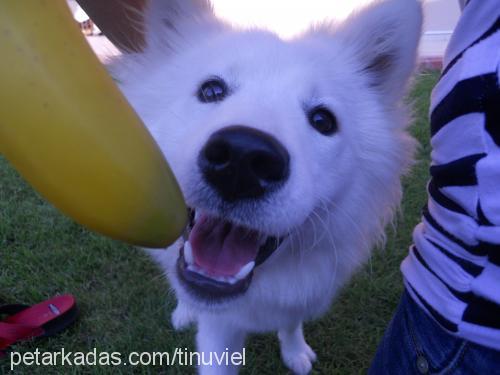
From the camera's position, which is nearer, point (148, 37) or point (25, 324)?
point (148, 37)

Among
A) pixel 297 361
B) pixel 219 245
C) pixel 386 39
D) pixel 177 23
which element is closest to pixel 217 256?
pixel 219 245

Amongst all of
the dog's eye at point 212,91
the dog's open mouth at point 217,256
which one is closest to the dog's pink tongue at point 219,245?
the dog's open mouth at point 217,256

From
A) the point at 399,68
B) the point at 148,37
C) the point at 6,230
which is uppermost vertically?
the point at 148,37

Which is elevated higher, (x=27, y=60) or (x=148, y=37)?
(x=27, y=60)

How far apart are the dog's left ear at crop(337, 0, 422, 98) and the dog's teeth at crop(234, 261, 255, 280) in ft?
3.26

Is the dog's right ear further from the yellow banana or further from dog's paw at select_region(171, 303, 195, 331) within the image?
dog's paw at select_region(171, 303, 195, 331)

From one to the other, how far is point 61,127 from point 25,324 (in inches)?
80.6

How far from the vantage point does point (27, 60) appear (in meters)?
0.80

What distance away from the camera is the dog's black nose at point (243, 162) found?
126 cm

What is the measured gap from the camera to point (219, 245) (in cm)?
158

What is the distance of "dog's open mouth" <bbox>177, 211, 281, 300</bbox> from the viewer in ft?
5.08

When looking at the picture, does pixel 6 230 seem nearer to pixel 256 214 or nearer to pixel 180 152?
pixel 180 152

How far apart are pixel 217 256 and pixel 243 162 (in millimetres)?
431

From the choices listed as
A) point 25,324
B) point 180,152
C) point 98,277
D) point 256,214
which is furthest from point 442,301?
point 98,277
